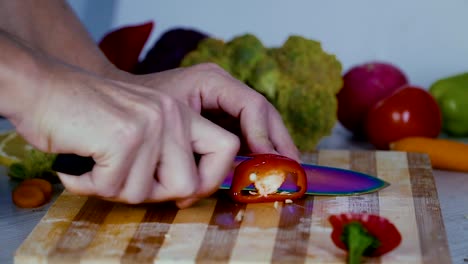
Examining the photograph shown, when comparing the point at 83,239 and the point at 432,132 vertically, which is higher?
the point at 83,239

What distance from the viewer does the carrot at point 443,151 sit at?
5.29 feet

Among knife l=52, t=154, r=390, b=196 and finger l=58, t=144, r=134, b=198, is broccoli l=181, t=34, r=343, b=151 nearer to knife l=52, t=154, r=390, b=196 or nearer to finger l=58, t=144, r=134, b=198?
knife l=52, t=154, r=390, b=196

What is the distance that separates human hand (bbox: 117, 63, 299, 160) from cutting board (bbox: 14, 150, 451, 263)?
0.34 ft

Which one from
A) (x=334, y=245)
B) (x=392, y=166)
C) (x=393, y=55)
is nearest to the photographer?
(x=334, y=245)

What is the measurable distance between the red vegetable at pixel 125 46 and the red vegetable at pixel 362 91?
19.4 inches

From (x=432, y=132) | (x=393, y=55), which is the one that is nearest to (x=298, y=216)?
(x=432, y=132)

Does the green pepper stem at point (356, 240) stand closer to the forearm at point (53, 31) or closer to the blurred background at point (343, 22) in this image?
the forearm at point (53, 31)

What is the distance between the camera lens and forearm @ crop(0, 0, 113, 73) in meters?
1.40

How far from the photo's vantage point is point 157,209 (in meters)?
1.16

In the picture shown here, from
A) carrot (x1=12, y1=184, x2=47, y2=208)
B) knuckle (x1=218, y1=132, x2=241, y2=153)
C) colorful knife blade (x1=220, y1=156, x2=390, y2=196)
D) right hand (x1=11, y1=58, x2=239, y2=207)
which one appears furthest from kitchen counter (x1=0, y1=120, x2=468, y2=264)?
knuckle (x1=218, y1=132, x2=241, y2=153)

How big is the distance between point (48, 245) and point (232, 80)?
410 mm

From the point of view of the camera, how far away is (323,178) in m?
1.29

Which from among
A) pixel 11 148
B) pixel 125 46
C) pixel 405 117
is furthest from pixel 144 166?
pixel 405 117

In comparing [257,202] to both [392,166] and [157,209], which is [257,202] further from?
[392,166]
